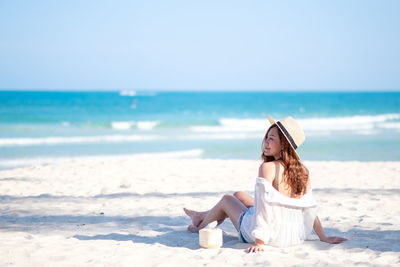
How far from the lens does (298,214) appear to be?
3.81 m

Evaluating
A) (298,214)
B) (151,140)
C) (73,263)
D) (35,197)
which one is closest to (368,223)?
(298,214)

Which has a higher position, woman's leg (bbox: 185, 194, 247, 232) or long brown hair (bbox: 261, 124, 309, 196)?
long brown hair (bbox: 261, 124, 309, 196)

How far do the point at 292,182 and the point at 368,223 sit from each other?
172 cm

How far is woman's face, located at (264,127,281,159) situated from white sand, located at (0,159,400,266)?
2.80 feet

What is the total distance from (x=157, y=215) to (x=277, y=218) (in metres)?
2.05

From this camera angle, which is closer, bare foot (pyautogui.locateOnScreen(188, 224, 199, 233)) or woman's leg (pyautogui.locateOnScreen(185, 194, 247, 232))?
woman's leg (pyautogui.locateOnScreen(185, 194, 247, 232))

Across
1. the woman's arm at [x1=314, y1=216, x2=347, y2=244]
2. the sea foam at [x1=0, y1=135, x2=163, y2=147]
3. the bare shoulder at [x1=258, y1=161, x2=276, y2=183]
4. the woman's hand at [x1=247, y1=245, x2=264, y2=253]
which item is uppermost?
the sea foam at [x1=0, y1=135, x2=163, y2=147]

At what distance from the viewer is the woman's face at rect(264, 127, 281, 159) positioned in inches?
144

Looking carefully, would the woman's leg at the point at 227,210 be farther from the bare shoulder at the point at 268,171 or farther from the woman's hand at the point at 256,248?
the bare shoulder at the point at 268,171

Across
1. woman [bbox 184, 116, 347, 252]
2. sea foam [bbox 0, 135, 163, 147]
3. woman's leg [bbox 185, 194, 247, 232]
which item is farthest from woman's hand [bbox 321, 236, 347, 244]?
sea foam [bbox 0, 135, 163, 147]

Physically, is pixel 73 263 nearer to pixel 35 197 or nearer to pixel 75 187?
pixel 35 197

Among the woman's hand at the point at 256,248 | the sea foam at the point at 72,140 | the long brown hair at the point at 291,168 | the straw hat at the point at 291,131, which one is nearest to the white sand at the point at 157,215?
the woman's hand at the point at 256,248

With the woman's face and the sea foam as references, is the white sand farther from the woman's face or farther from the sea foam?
the sea foam

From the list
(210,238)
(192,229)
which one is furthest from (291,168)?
(192,229)
